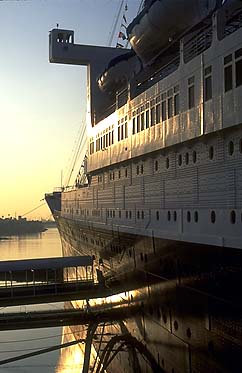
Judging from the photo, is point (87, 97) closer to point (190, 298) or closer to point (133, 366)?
point (133, 366)

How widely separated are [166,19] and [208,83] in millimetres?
5276

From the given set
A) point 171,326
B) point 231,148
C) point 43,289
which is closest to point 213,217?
point 231,148

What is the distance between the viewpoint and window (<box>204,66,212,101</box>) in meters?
10.5

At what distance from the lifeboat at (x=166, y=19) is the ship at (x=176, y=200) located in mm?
38

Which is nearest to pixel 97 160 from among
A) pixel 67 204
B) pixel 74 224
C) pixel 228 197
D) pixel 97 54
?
pixel 74 224

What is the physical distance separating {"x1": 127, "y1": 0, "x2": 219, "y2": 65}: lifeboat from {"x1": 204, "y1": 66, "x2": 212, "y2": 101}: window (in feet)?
15.7

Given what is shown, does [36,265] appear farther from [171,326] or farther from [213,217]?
[213,217]

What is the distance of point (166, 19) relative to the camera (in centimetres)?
1501

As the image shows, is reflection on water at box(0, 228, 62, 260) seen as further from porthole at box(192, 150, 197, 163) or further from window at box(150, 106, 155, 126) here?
porthole at box(192, 150, 197, 163)

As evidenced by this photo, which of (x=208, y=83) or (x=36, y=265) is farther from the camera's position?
(x=36, y=265)

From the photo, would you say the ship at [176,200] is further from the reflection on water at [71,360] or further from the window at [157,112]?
the reflection on water at [71,360]

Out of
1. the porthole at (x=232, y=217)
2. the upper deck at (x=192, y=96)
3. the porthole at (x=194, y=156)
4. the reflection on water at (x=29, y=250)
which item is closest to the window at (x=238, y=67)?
the upper deck at (x=192, y=96)

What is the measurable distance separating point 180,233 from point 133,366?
599 centimetres

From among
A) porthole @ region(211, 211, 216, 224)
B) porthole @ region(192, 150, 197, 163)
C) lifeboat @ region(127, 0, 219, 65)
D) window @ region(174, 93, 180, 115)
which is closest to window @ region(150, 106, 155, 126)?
window @ region(174, 93, 180, 115)
